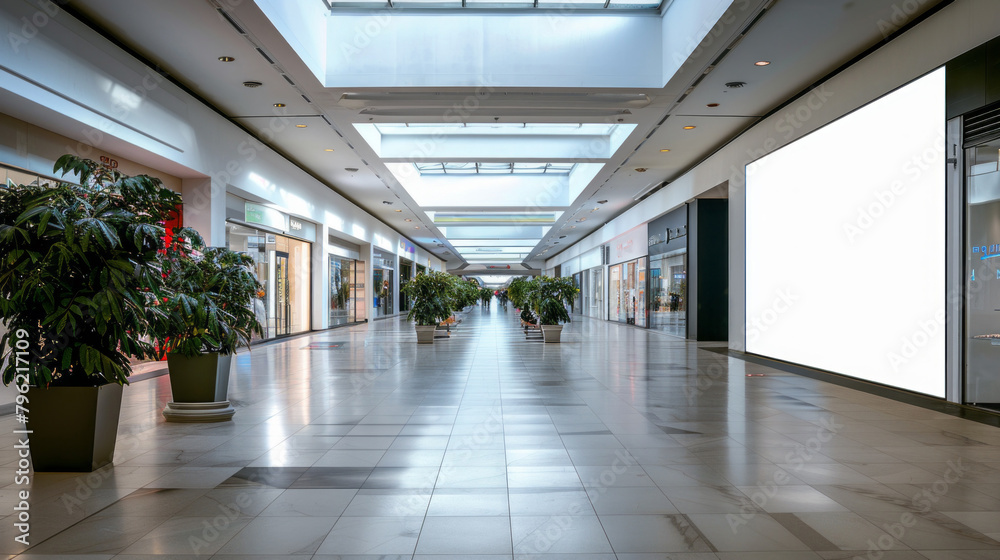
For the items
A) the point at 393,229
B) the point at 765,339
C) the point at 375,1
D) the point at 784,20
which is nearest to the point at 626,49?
the point at 784,20

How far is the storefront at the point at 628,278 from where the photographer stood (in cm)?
2194

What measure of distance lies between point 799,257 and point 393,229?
22696mm

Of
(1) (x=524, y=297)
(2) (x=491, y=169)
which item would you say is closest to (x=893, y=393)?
(1) (x=524, y=297)

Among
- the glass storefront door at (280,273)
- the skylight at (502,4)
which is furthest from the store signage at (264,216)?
the skylight at (502,4)

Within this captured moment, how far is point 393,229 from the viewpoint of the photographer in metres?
30.1

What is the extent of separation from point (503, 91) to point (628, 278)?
16.1 metres

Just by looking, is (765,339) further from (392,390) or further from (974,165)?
(392,390)

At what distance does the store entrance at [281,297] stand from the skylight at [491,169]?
5248 mm

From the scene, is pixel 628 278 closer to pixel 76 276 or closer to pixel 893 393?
pixel 893 393

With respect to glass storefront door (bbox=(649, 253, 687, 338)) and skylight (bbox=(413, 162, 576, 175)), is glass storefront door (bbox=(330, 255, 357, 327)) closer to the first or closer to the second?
skylight (bbox=(413, 162, 576, 175))

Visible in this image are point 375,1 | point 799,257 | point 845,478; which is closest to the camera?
point 845,478

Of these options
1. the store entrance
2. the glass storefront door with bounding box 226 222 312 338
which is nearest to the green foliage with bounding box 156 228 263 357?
the glass storefront door with bounding box 226 222 312 338

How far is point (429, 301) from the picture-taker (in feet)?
50.2

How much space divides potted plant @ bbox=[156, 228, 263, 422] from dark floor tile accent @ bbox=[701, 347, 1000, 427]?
23.0 feet
